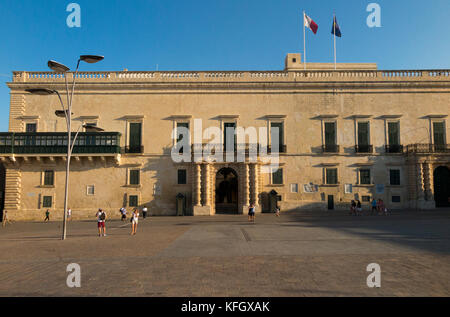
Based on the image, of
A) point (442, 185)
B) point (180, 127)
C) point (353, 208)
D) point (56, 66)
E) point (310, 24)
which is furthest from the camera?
point (310, 24)

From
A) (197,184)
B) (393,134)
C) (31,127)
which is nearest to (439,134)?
(393,134)

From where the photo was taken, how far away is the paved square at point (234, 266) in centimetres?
734

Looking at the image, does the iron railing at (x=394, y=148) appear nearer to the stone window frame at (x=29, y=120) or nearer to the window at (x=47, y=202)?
the window at (x=47, y=202)

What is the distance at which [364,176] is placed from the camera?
32.8m

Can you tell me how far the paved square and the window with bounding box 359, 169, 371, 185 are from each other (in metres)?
Answer: 17.9

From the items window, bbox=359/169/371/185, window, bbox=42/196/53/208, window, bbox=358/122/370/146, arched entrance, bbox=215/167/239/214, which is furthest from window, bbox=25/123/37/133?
window, bbox=359/169/371/185

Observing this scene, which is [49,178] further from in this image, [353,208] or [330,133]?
[353,208]

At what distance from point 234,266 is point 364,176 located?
27.9 metres

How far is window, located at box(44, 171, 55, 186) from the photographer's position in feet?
107

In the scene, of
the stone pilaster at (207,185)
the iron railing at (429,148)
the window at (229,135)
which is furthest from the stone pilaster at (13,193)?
the iron railing at (429,148)

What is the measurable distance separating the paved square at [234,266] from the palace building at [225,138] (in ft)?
56.8
